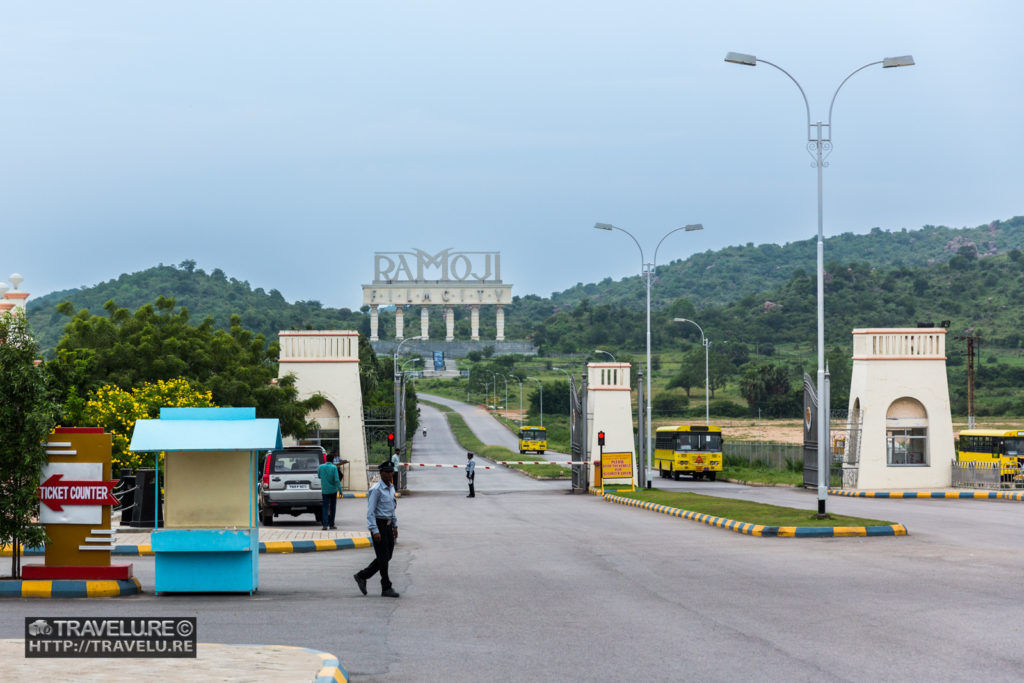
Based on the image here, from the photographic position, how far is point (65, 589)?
15125mm

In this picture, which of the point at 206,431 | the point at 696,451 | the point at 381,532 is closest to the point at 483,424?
the point at 696,451

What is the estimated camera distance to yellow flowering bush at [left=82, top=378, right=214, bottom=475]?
29.8 m

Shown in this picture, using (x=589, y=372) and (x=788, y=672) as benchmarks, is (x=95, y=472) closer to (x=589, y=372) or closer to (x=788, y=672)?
(x=788, y=672)

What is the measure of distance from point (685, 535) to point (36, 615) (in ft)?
47.4

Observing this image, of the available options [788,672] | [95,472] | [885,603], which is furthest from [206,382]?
[788,672]

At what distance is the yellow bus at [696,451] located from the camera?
54.8m

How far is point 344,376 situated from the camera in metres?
44.9

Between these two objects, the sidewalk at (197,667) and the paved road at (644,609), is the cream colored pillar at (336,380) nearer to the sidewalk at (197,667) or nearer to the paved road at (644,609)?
the paved road at (644,609)

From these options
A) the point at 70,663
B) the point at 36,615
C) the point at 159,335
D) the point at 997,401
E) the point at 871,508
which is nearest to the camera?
the point at 70,663

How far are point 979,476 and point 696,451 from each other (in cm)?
1544

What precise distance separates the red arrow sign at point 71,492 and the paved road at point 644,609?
1444mm

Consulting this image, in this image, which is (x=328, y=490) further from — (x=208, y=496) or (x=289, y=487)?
(x=208, y=496)

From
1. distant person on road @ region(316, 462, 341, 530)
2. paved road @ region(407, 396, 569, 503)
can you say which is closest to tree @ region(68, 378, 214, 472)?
distant person on road @ region(316, 462, 341, 530)

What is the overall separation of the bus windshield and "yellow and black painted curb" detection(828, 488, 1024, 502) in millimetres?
12480
